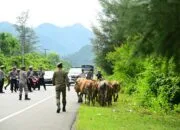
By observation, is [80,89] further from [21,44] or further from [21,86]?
[21,44]

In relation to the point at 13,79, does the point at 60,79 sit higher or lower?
higher

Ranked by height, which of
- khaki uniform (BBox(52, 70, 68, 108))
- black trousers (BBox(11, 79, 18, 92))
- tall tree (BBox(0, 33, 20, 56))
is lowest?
black trousers (BBox(11, 79, 18, 92))

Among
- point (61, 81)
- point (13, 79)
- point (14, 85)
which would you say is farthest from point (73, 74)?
point (61, 81)

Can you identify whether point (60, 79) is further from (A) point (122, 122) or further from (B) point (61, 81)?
(A) point (122, 122)

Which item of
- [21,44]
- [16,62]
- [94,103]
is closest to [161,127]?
[94,103]

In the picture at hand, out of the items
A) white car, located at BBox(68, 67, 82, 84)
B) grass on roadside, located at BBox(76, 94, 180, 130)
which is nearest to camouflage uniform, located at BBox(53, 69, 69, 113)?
grass on roadside, located at BBox(76, 94, 180, 130)

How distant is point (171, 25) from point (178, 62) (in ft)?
4.72

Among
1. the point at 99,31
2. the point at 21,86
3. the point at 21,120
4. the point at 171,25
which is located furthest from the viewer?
the point at 99,31

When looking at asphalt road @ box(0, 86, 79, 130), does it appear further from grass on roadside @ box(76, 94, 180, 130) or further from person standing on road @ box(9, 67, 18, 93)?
person standing on road @ box(9, 67, 18, 93)

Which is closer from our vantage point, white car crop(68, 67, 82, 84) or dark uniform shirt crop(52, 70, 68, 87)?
dark uniform shirt crop(52, 70, 68, 87)

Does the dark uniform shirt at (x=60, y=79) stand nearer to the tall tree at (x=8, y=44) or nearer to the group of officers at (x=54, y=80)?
the group of officers at (x=54, y=80)

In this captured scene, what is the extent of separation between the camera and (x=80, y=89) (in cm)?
2652

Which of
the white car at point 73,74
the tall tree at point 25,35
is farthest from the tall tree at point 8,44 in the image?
the white car at point 73,74

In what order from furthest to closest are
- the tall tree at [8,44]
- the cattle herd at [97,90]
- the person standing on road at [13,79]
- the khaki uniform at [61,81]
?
the tall tree at [8,44], the person standing on road at [13,79], the cattle herd at [97,90], the khaki uniform at [61,81]
